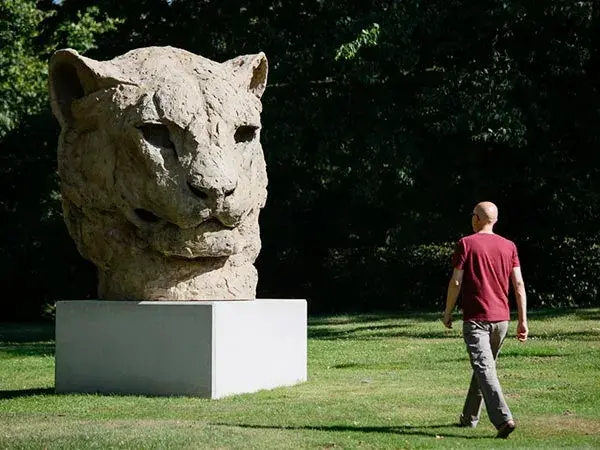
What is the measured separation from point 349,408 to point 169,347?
6.67 feet

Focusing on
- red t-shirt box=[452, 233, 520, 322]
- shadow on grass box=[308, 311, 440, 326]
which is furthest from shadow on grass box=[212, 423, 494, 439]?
shadow on grass box=[308, 311, 440, 326]

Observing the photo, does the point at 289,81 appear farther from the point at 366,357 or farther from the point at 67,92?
the point at 67,92

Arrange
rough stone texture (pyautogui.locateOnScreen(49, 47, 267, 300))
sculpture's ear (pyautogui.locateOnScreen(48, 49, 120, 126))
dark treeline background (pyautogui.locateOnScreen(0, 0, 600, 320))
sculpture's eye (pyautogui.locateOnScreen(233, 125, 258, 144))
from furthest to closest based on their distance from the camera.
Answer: dark treeline background (pyautogui.locateOnScreen(0, 0, 600, 320)) < sculpture's eye (pyautogui.locateOnScreen(233, 125, 258, 144)) < sculpture's ear (pyautogui.locateOnScreen(48, 49, 120, 126)) < rough stone texture (pyautogui.locateOnScreen(49, 47, 267, 300))

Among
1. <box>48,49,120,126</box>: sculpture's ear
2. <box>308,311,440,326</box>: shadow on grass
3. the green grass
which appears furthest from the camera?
<box>308,311,440,326</box>: shadow on grass

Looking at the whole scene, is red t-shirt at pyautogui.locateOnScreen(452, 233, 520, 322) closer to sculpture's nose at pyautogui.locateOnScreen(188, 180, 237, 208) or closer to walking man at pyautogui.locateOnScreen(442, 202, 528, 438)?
walking man at pyautogui.locateOnScreen(442, 202, 528, 438)

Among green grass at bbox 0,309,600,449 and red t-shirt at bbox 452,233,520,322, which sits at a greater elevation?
red t-shirt at bbox 452,233,520,322

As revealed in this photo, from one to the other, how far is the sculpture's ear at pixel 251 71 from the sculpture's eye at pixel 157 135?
4.34ft

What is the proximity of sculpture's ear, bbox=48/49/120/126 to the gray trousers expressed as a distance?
17.4ft

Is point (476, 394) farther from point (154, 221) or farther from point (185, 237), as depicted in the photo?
point (154, 221)

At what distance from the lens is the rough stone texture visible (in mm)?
12547

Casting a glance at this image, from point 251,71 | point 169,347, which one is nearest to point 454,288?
point 169,347

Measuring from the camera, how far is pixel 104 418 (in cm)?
1100

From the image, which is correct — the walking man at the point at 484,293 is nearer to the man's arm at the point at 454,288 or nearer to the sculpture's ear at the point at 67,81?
the man's arm at the point at 454,288

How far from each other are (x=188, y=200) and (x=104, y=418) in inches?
102
